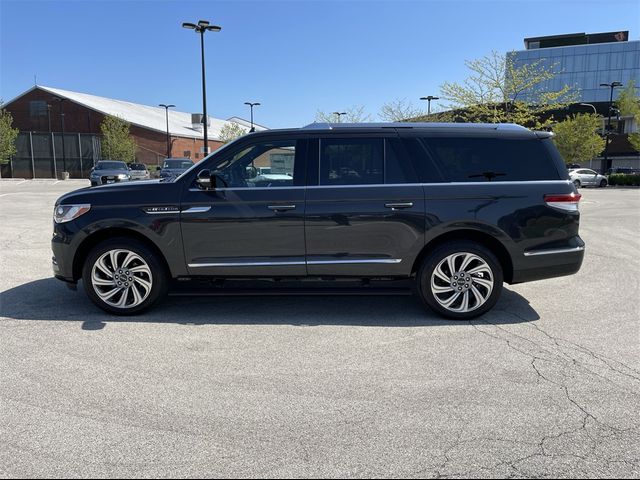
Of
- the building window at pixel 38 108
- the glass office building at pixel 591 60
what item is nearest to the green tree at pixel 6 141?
the building window at pixel 38 108

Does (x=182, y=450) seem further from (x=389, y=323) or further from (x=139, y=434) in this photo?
(x=389, y=323)

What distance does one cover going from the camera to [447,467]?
2.64m

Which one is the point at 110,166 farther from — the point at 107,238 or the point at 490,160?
the point at 490,160

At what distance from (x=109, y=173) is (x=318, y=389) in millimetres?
26471

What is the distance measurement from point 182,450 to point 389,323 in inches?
104

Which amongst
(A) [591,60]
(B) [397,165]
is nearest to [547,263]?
(B) [397,165]

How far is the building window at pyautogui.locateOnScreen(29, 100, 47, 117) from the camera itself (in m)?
64.8

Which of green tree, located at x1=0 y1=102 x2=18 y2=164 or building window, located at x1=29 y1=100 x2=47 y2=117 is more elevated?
building window, located at x1=29 y1=100 x2=47 y2=117

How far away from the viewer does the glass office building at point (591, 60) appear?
7894 cm

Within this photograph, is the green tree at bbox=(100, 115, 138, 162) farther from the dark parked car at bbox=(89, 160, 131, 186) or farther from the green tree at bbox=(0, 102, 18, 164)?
the dark parked car at bbox=(89, 160, 131, 186)

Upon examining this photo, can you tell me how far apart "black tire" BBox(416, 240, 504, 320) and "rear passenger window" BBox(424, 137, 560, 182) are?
706mm

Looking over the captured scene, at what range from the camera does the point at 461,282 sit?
16.5 ft

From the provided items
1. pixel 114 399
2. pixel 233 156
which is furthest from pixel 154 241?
pixel 114 399

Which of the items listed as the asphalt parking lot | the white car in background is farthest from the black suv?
the white car in background
